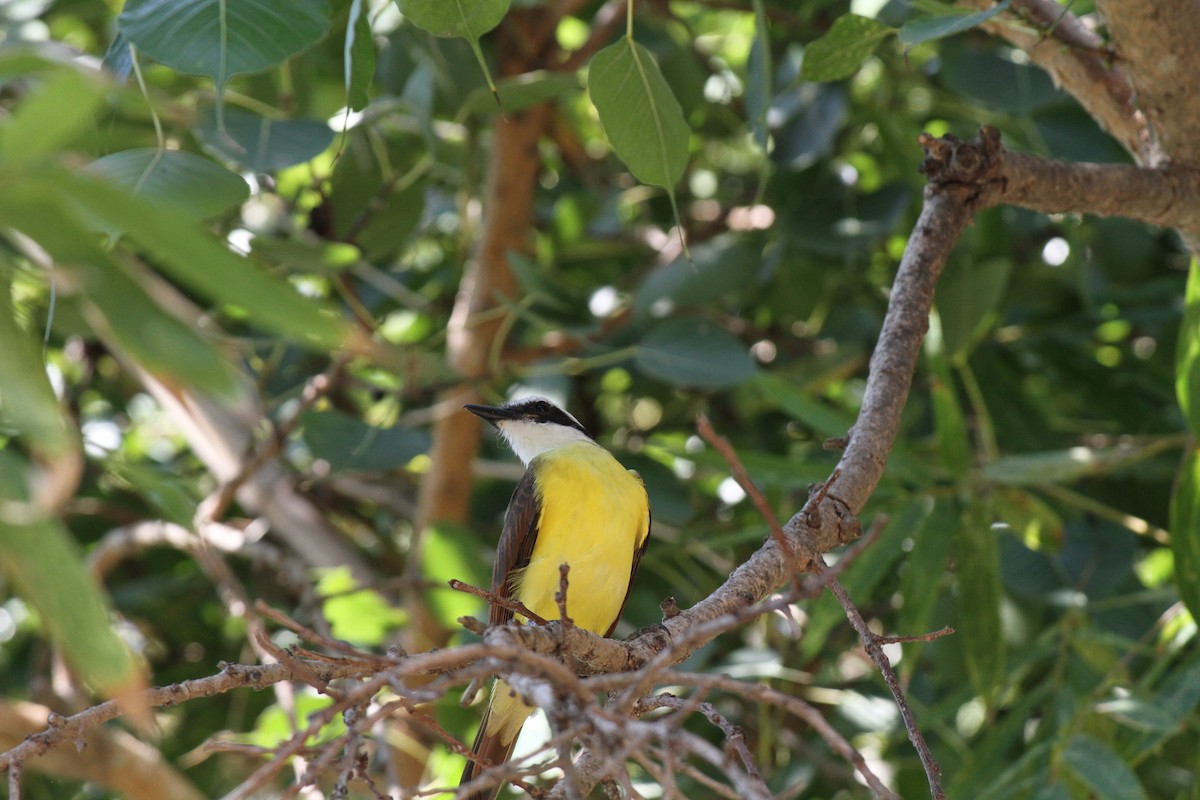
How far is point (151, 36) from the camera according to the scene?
5.70 ft

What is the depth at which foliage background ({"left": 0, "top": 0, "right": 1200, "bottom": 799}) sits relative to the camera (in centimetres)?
271

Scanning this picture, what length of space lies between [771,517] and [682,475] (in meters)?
3.05

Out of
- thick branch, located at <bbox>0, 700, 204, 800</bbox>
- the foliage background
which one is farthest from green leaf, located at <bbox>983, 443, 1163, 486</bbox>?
thick branch, located at <bbox>0, 700, 204, 800</bbox>

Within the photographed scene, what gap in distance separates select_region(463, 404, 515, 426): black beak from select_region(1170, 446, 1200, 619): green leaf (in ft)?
5.76

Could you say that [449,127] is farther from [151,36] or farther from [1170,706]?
[1170,706]

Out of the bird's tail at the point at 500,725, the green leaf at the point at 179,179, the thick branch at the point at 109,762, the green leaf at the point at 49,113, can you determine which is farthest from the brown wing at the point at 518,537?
the green leaf at the point at 49,113

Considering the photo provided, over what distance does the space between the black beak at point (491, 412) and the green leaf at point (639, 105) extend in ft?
5.08

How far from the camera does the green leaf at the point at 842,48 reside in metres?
2.00

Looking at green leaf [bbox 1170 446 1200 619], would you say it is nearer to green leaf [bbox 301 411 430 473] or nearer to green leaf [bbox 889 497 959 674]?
green leaf [bbox 889 497 959 674]

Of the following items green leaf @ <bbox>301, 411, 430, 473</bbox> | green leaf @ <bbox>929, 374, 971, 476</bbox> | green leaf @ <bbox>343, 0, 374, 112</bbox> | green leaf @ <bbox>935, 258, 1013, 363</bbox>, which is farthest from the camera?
green leaf @ <bbox>935, 258, 1013, 363</bbox>

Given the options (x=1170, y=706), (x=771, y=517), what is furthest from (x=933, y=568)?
(x=771, y=517)

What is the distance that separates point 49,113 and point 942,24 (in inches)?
55.4

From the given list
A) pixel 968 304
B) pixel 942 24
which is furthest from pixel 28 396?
pixel 968 304

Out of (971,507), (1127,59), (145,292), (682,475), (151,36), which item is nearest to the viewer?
(145,292)
